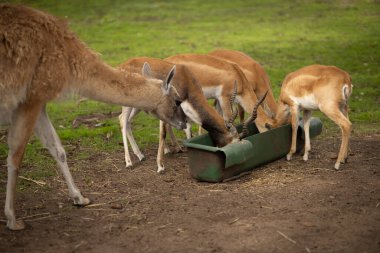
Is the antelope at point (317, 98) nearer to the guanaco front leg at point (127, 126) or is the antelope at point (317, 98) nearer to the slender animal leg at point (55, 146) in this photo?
the guanaco front leg at point (127, 126)

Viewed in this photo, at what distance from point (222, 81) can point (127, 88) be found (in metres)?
2.14

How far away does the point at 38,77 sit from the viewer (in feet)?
19.4

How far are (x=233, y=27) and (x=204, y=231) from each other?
13645 millimetres

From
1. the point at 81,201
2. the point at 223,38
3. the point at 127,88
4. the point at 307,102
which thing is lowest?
the point at 223,38

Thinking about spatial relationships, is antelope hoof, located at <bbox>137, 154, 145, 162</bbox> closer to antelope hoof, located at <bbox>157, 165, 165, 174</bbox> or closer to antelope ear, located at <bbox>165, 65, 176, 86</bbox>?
antelope hoof, located at <bbox>157, 165, 165, 174</bbox>

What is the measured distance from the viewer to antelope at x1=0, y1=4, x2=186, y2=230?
586cm

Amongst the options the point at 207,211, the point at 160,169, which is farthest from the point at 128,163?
the point at 207,211

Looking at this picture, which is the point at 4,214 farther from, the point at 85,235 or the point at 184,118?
the point at 184,118

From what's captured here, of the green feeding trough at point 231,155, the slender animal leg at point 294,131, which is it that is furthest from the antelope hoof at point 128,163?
the slender animal leg at point 294,131

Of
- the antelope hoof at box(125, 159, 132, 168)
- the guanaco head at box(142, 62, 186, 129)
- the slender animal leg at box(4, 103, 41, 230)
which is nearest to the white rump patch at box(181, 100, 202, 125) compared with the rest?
the guanaco head at box(142, 62, 186, 129)

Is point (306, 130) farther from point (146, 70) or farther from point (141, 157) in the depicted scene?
point (146, 70)

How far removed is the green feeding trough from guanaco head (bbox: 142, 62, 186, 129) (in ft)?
0.92

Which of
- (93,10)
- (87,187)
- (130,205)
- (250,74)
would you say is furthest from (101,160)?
(93,10)

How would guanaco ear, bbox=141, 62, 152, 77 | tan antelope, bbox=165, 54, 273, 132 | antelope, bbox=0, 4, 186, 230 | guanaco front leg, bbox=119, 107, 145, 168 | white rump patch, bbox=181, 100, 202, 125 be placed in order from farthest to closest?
tan antelope, bbox=165, 54, 273, 132, guanaco front leg, bbox=119, 107, 145, 168, white rump patch, bbox=181, 100, 202, 125, guanaco ear, bbox=141, 62, 152, 77, antelope, bbox=0, 4, 186, 230
